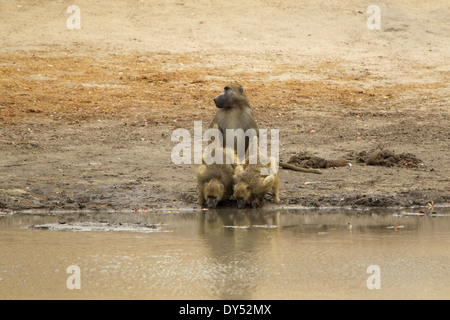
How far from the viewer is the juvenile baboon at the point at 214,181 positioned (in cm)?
884

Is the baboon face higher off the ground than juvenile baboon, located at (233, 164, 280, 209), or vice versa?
the baboon face

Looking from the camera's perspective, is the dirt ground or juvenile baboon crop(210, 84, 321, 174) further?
the dirt ground

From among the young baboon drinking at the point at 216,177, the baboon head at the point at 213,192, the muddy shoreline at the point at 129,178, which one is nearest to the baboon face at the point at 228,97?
the young baboon drinking at the point at 216,177

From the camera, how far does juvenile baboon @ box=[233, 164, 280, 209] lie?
886cm

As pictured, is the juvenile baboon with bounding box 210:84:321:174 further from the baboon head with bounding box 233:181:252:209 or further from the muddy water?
the muddy water

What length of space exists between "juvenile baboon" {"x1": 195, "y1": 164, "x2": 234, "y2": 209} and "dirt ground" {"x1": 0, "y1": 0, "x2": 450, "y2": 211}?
1.34 ft

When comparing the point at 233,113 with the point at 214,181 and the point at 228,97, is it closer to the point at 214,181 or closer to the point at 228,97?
the point at 228,97

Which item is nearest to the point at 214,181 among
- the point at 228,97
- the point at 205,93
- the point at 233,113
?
the point at 233,113

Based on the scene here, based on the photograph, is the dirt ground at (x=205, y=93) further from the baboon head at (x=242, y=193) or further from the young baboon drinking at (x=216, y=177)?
the baboon head at (x=242, y=193)

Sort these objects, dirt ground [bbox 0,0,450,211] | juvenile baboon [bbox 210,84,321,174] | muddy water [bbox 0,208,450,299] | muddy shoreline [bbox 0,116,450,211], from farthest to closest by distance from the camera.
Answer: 1. dirt ground [bbox 0,0,450,211]
2. juvenile baboon [bbox 210,84,321,174]
3. muddy shoreline [bbox 0,116,450,211]
4. muddy water [bbox 0,208,450,299]

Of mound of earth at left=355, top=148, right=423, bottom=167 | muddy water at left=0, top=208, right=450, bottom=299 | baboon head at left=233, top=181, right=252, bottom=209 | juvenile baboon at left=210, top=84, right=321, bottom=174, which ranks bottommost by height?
muddy water at left=0, top=208, right=450, bottom=299

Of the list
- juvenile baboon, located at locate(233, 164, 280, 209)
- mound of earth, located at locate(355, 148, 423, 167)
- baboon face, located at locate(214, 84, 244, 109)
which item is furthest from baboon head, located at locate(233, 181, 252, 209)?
mound of earth, located at locate(355, 148, 423, 167)

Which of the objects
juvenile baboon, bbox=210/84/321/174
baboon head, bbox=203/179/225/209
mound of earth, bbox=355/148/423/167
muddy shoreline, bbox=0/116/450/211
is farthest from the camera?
mound of earth, bbox=355/148/423/167

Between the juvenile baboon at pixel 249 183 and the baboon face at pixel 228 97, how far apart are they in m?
0.88
